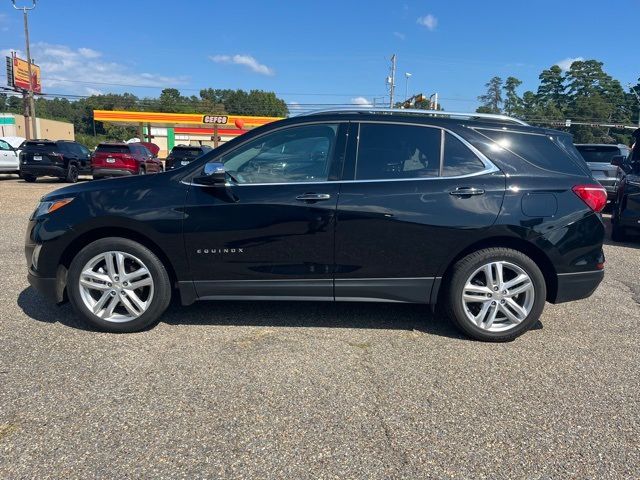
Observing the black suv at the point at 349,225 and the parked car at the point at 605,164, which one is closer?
the black suv at the point at 349,225

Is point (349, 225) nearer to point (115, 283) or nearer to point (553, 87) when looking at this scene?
point (115, 283)

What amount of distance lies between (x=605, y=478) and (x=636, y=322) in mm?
2681

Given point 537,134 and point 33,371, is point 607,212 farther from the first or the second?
point 33,371

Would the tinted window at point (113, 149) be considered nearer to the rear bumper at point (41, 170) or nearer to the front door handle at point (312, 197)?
the rear bumper at point (41, 170)

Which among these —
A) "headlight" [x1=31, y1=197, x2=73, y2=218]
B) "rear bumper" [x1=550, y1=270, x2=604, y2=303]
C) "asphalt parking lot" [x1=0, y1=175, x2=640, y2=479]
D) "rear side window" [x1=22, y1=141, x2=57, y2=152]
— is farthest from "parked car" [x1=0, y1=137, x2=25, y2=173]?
"rear bumper" [x1=550, y1=270, x2=604, y2=303]

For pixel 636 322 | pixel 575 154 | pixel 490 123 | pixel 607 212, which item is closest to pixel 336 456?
pixel 490 123

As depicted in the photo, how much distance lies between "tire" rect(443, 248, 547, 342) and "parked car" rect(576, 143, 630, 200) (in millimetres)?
8625

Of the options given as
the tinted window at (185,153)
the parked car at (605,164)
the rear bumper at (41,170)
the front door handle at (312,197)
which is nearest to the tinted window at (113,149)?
the rear bumper at (41,170)

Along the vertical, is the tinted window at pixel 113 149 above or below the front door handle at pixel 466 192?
above

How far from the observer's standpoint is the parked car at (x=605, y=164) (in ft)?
38.0

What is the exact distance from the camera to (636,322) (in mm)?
4484

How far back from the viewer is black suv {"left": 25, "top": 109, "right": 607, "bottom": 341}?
3.77 metres

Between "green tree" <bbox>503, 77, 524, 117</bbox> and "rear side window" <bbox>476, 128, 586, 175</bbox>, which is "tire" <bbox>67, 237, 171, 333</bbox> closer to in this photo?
"rear side window" <bbox>476, 128, 586, 175</bbox>

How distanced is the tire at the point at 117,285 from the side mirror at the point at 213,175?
72cm
